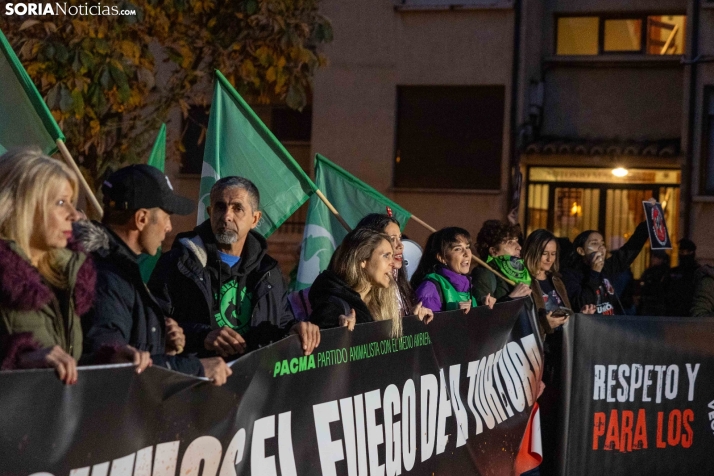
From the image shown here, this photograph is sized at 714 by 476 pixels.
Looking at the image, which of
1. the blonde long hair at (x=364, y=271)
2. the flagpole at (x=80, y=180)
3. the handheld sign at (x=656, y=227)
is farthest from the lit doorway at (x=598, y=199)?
the flagpole at (x=80, y=180)

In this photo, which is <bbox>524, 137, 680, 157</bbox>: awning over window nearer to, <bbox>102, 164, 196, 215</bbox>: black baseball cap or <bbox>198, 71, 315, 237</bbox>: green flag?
<bbox>198, 71, 315, 237</bbox>: green flag

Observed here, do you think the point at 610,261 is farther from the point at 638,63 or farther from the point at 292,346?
the point at 638,63

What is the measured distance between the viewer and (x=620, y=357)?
747 cm

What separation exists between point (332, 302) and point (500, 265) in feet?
8.05

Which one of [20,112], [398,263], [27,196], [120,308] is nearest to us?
[27,196]

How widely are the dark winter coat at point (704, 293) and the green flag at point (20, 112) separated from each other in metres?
5.37

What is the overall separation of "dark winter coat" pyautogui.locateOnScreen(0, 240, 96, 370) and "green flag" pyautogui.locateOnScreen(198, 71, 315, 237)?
3.34 meters

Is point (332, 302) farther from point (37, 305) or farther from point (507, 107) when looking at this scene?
point (507, 107)

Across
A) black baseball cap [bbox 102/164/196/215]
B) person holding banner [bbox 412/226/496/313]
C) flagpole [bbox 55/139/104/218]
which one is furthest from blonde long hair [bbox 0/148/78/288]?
person holding banner [bbox 412/226/496/313]

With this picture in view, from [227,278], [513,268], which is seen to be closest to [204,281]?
[227,278]

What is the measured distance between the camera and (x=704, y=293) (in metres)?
8.66

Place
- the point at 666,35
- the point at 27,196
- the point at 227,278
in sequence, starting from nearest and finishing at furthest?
the point at 27,196 → the point at 227,278 → the point at 666,35

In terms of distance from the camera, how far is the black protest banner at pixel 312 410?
9.91 ft

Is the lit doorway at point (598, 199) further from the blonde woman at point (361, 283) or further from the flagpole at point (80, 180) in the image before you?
the flagpole at point (80, 180)
